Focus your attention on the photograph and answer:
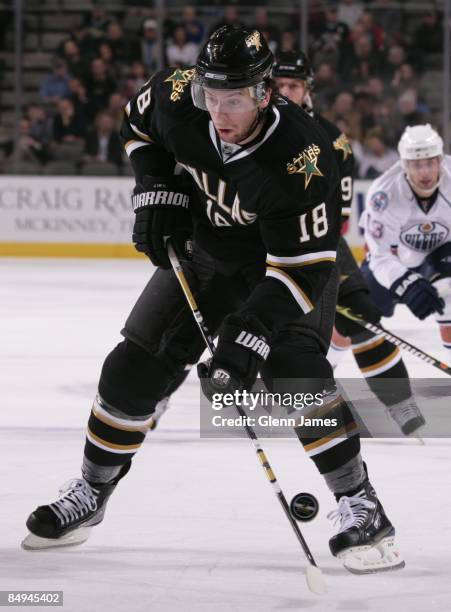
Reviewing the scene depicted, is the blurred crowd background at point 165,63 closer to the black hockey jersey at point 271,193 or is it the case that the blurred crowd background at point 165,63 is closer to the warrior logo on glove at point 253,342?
the black hockey jersey at point 271,193

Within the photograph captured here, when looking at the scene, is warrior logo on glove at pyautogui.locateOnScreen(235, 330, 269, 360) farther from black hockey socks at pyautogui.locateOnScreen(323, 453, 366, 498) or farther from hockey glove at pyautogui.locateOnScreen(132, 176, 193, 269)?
hockey glove at pyautogui.locateOnScreen(132, 176, 193, 269)

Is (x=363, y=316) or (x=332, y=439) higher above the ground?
(x=332, y=439)

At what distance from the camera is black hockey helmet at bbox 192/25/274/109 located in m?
2.37

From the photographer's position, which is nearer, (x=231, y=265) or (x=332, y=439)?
(x=332, y=439)

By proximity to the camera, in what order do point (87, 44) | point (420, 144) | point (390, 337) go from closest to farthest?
point (390, 337) → point (420, 144) → point (87, 44)

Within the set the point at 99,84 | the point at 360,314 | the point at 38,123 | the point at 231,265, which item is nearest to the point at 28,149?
the point at 38,123

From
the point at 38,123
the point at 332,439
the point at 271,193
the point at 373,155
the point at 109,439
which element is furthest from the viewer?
the point at 38,123

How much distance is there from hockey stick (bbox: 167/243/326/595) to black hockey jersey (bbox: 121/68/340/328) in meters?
0.10

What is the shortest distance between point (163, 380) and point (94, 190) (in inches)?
270

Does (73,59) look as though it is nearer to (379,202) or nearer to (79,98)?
(79,98)

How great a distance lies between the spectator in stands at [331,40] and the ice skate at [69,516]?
24.0ft

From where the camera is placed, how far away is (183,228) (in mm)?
2748

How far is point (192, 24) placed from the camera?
9.91 meters

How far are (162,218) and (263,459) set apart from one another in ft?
1.83
